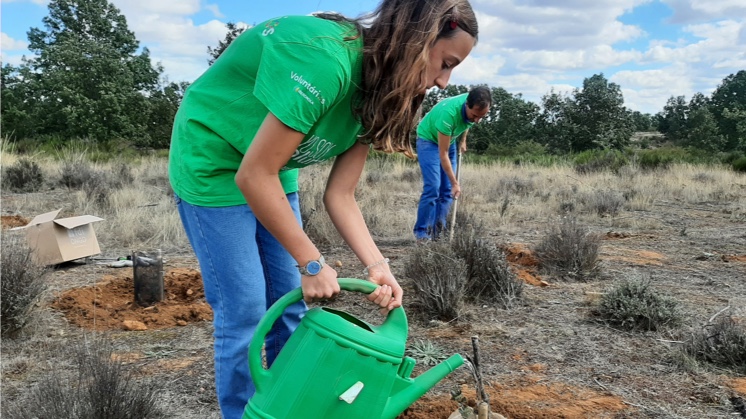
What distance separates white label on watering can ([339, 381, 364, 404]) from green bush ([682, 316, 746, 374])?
2312 mm

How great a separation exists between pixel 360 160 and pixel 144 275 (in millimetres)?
2642

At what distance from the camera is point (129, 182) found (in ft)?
34.4

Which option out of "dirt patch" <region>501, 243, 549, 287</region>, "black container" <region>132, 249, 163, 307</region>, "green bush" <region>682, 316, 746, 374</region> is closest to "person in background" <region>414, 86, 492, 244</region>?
"dirt patch" <region>501, 243, 549, 287</region>

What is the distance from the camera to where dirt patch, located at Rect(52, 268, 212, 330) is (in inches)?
142

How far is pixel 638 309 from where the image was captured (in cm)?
345

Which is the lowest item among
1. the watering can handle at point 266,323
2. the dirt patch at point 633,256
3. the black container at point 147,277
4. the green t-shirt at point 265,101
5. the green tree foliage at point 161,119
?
the dirt patch at point 633,256

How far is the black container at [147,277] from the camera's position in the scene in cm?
388

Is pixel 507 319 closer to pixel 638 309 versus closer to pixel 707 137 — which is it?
pixel 638 309

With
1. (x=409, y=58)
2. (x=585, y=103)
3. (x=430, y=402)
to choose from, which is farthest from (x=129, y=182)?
(x=585, y=103)

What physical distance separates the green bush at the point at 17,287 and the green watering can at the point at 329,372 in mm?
2521

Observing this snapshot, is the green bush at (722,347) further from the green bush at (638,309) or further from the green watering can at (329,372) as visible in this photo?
the green watering can at (329,372)

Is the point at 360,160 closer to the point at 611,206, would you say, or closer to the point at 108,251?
the point at 108,251

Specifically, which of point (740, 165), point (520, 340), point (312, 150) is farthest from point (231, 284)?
point (740, 165)

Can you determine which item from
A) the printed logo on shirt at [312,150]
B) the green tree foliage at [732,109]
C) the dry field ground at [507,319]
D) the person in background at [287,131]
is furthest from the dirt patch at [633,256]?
the green tree foliage at [732,109]
